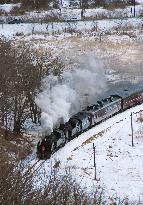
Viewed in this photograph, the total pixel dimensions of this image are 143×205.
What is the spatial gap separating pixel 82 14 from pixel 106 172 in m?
54.2

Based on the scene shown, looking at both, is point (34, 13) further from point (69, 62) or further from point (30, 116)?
point (30, 116)

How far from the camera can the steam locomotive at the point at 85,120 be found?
142 feet

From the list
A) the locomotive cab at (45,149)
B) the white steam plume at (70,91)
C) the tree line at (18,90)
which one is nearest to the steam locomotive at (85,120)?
the locomotive cab at (45,149)

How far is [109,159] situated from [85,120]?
659 cm

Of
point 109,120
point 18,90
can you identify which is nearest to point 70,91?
point 109,120

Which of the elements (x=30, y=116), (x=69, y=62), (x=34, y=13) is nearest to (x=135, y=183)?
(x=30, y=116)

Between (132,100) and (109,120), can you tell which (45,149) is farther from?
(132,100)

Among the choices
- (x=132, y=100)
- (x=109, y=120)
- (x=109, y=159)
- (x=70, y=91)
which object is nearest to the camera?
(x=109, y=159)

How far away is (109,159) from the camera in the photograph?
43.9 metres

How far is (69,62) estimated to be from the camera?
70.7m

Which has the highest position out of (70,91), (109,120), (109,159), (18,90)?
(18,90)

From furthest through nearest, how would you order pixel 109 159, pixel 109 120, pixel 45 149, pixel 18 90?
1. pixel 109 120
2. pixel 18 90
3. pixel 109 159
4. pixel 45 149

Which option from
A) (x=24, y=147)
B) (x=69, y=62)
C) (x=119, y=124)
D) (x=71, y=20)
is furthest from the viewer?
(x=71, y=20)

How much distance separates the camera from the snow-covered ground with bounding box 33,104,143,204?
3897 cm
